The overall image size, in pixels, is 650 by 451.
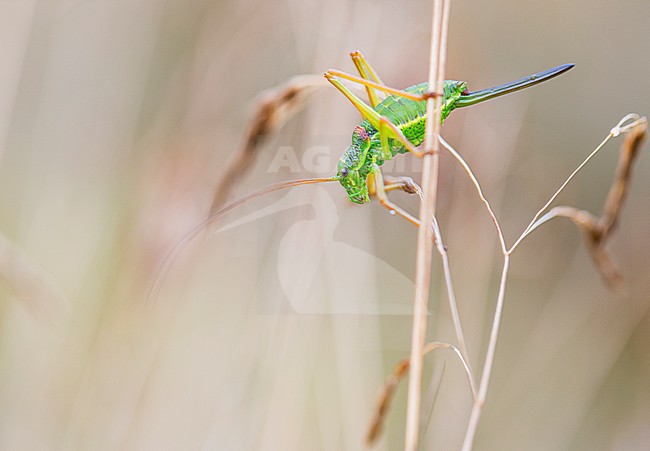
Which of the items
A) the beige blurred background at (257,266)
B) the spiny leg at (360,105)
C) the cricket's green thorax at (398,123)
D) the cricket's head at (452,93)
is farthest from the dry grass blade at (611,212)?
the beige blurred background at (257,266)

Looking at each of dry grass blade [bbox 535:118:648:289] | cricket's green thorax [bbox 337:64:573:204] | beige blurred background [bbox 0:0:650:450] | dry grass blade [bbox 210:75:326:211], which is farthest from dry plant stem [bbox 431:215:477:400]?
beige blurred background [bbox 0:0:650:450]

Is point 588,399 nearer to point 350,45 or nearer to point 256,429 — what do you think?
point 256,429

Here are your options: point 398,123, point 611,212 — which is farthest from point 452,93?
point 611,212

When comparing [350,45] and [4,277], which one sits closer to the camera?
[4,277]

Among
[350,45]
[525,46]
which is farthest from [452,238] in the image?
[525,46]

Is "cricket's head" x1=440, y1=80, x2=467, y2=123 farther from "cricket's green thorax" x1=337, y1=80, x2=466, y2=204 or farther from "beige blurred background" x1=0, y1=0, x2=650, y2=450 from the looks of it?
"beige blurred background" x1=0, y1=0, x2=650, y2=450

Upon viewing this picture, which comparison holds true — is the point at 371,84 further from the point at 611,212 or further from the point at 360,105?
the point at 611,212

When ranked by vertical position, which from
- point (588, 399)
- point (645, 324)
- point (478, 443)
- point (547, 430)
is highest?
point (645, 324)

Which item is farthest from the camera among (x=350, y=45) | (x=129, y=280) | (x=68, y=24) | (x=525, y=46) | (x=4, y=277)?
(x=525, y=46)
